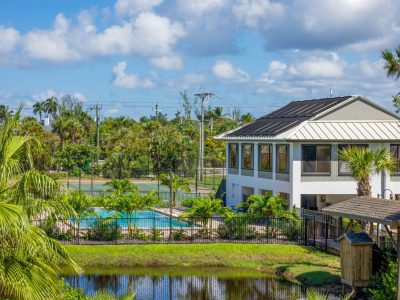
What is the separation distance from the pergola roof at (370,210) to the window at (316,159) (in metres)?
14.1

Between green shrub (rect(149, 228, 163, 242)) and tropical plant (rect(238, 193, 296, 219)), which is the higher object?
tropical plant (rect(238, 193, 296, 219))

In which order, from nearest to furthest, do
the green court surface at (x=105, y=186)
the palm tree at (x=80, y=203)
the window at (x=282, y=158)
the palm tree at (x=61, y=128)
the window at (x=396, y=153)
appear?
the palm tree at (x=80, y=203), the window at (x=282, y=158), the window at (x=396, y=153), the green court surface at (x=105, y=186), the palm tree at (x=61, y=128)

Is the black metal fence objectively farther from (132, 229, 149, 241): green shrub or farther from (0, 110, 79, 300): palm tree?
(0, 110, 79, 300): palm tree

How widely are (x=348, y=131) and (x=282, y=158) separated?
12.3ft

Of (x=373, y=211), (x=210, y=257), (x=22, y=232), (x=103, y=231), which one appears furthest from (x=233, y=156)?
(x=22, y=232)

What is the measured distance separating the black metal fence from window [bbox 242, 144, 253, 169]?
37.6 ft

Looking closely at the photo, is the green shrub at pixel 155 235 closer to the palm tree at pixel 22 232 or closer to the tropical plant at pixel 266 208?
the tropical plant at pixel 266 208

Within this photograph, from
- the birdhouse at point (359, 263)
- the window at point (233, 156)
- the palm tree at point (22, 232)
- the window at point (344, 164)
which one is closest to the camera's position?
the palm tree at point (22, 232)

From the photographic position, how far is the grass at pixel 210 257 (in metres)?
29.9

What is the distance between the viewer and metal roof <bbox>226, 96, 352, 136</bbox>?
4208 centimetres

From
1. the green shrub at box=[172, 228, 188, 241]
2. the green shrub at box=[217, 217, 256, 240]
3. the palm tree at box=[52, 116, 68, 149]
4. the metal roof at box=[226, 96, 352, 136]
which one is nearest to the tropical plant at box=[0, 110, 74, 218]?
→ the green shrub at box=[172, 228, 188, 241]

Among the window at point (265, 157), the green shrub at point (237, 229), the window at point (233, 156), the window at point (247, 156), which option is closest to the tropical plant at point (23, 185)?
the green shrub at point (237, 229)

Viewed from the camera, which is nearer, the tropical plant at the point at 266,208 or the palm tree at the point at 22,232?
the palm tree at the point at 22,232

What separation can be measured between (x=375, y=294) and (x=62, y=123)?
5767cm
